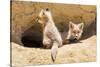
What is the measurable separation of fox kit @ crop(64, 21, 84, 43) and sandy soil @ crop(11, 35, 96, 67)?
72 millimetres

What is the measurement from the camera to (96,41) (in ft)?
9.37

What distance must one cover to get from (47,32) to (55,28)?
0.40 ft

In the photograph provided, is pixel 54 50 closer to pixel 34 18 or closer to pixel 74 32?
pixel 74 32

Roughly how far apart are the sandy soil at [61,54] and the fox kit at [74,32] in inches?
2.8

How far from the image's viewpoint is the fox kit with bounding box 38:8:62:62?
2.53 metres

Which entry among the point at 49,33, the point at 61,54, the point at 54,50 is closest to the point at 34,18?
the point at 49,33

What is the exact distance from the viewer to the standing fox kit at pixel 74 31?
2.68 m

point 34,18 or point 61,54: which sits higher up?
point 34,18

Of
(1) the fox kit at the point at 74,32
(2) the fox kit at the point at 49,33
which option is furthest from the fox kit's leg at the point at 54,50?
(1) the fox kit at the point at 74,32

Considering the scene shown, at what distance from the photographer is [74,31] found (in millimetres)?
2711

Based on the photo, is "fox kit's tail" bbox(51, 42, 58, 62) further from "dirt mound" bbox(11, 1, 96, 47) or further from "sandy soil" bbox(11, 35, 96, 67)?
"dirt mound" bbox(11, 1, 96, 47)

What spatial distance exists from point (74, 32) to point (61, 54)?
35 cm

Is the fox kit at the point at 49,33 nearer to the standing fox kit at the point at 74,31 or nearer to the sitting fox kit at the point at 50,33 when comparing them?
the sitting fox kit at the point at 50,33
